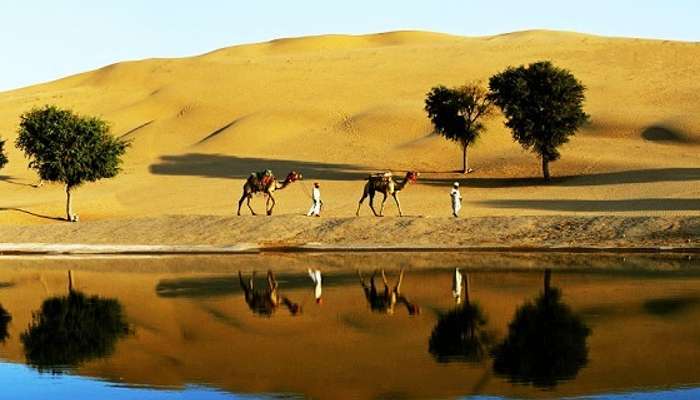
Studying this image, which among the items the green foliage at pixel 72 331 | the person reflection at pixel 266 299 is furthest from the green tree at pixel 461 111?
the green foliage at pixel 72 331

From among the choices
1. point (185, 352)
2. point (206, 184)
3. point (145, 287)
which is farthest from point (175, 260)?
point (206, 184)

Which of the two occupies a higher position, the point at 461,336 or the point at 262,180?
the point at 262,180

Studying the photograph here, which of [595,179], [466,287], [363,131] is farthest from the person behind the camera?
[363,131]

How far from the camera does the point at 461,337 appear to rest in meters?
18.8

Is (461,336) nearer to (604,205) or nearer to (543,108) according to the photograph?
(604,205)

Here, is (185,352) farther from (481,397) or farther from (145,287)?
(145,287)

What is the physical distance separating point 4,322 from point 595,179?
45355mm

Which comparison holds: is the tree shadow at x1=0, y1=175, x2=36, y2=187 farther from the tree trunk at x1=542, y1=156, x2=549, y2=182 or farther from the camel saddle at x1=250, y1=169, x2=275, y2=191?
the camel saddle at x1=250, y1=169, x2=275, y2=191

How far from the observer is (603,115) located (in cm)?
8762

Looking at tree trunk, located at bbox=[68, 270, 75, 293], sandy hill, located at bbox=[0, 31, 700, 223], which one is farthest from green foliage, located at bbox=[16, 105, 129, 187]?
tree trunk, located at bbox=[68, 270, 75, 293]

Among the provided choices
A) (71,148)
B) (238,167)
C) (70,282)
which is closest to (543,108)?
(238,167)

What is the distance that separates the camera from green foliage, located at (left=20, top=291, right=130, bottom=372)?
1842 cm

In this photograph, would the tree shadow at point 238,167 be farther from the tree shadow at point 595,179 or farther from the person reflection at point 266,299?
the person reflection at point 266,299

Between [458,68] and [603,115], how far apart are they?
36.7 meters
